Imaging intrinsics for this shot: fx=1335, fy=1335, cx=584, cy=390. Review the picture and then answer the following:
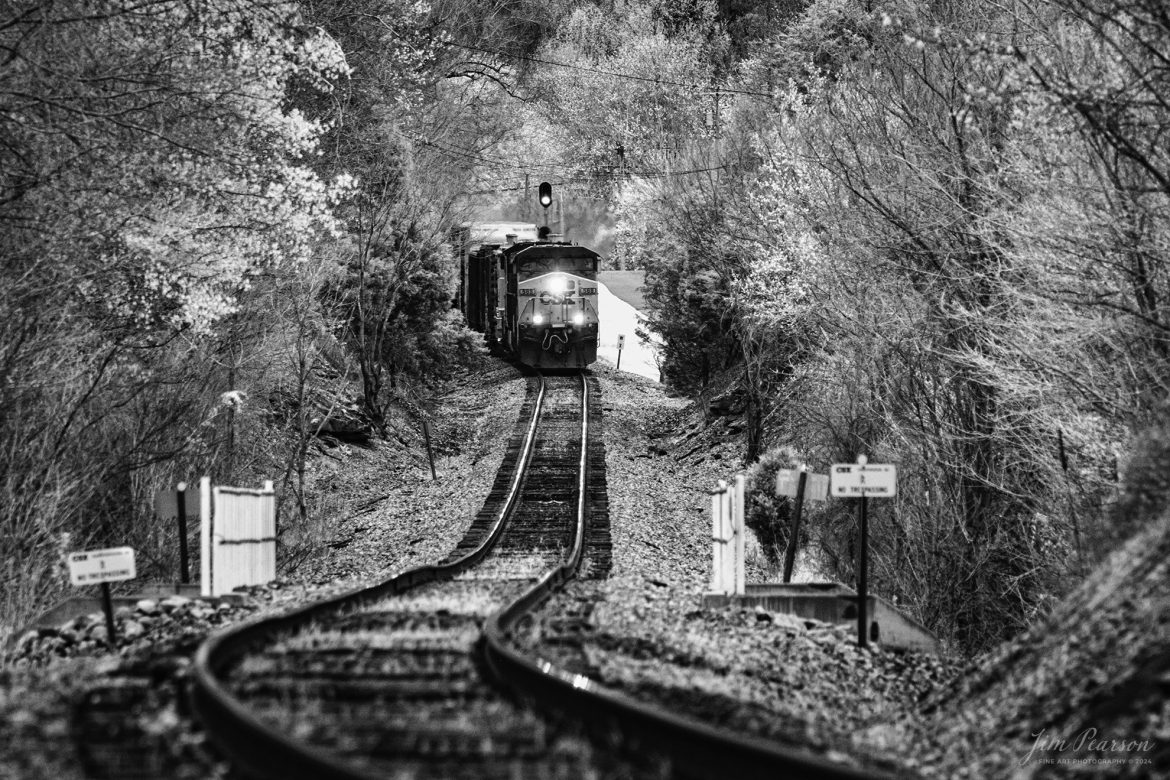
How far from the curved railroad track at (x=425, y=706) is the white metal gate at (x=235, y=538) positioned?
5.26ft

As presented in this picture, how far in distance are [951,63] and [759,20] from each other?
129 feet

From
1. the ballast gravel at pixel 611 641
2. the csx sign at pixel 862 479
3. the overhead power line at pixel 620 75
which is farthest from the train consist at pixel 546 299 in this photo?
the csx sign at pixel 862 479

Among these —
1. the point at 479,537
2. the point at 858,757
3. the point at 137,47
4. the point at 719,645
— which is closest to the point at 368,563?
the point at 479,537

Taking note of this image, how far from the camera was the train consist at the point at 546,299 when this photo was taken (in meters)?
36.4

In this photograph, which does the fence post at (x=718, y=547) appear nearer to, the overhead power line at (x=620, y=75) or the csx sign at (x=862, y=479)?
the csx sign at (x=862, y=479)

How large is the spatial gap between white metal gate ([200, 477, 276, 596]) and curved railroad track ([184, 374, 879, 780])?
63.2 inches

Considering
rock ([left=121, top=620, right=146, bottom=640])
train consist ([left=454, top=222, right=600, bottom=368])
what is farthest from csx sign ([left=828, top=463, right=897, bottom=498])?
train consist ([left=454, top=222, right=600, bottom=368])

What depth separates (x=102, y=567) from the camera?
909 centimetres

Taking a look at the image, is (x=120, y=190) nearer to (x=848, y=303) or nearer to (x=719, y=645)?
(x=719, y=645)

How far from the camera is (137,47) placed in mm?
15383

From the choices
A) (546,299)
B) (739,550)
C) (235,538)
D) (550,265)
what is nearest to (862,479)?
(739,550)

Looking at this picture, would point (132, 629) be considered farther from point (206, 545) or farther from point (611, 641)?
point (611, 641)

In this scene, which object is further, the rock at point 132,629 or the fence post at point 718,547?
the fence post at point 718,547

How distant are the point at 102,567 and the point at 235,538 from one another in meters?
3.11
